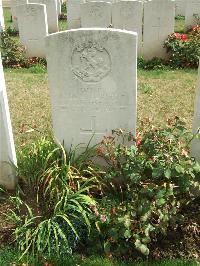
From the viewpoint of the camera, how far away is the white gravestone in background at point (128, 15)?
9.30 metres

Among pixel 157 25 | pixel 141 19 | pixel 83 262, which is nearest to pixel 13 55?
Answer: pixel 141 19

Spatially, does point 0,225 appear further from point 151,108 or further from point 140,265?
point 151,108

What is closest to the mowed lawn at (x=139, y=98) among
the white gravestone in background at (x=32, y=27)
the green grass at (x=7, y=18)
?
the white gravestone in background at (x=32, y=27)

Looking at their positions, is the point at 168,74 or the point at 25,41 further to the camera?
the point at 25,41

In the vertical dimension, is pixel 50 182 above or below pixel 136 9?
below

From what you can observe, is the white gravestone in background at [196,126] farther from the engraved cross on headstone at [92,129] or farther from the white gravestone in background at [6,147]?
the white gravestone in background at [6,147]

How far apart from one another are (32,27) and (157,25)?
3.08 meters

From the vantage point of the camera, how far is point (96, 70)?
13.6ft

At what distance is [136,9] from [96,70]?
18.9ft

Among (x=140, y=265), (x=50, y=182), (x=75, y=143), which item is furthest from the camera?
(x=75, y=143)

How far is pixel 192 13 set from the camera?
40.4 ft

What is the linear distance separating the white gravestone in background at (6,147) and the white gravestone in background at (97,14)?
6.45 meters

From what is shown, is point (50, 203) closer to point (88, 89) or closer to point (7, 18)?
point (88, 89)

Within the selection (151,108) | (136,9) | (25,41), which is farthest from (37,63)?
(151,108)
